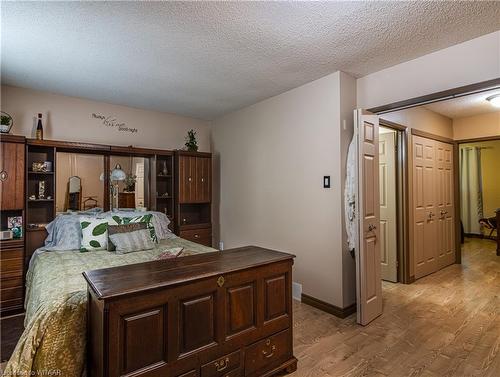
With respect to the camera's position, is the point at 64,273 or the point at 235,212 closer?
the point at 64,273

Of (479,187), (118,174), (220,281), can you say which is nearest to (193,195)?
(118,174)

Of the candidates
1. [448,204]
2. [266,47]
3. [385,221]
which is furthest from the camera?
[448,204]

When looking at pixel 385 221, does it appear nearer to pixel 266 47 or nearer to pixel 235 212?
pixel 235 212

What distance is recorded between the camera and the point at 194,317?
1.55m

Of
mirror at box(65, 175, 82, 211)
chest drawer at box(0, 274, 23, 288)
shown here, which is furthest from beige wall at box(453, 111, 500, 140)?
chest drawer at box(0, 274, 23, 288)

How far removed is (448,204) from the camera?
475cm

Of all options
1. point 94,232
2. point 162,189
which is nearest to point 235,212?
point 162,189

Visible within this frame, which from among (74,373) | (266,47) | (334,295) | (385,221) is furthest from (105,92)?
(385,221)

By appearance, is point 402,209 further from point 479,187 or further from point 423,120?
point 479,187

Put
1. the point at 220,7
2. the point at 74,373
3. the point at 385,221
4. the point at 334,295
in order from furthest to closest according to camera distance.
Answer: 1. the point at 385,221
2. the point at 334,295
3. the point at 220,7
4. the point at 74,373

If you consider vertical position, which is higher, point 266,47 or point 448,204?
point 266,47

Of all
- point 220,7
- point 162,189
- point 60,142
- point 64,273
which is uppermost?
point 220,7

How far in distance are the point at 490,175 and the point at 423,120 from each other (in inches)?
177

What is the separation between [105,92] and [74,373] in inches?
123
